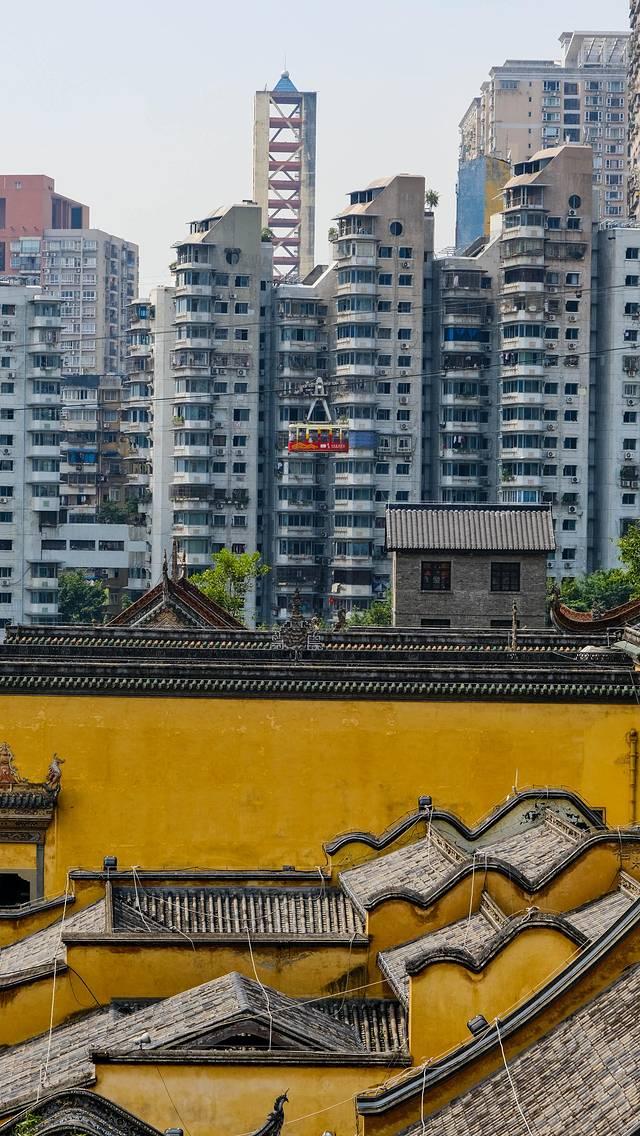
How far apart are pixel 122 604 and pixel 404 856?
311 ft

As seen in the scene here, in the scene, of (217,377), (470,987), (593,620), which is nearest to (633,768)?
(593,620)

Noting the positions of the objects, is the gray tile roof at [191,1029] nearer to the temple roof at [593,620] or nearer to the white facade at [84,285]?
the temple roof at [593,620]

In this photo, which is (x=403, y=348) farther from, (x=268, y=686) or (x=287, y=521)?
(x=268, y=686)

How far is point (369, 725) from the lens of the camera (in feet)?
112

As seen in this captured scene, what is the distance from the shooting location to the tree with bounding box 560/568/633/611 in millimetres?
90319

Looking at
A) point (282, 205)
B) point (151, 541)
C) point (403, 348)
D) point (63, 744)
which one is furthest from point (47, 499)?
point (63, 744)

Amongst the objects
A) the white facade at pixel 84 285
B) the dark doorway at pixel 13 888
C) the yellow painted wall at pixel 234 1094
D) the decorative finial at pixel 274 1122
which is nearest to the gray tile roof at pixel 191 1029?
the yellow painted wall at pixel 234 1094

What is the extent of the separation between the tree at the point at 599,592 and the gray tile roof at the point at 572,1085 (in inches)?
2888

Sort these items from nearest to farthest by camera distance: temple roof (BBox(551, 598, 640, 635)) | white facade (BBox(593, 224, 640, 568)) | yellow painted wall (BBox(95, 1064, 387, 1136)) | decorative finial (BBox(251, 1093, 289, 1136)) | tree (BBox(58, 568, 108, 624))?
decorative finial (BBox(251, 1093, 289, 1136)), yellow painted wall (BBox(95, 1064, 387, 1136)), temple roof (BBox(551, 598, 640, 635)), white facade (BBox(593, 224, 640, 568)), tree (BBox(58, 568, 108, 624))

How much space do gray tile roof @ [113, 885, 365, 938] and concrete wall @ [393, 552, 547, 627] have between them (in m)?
24.2

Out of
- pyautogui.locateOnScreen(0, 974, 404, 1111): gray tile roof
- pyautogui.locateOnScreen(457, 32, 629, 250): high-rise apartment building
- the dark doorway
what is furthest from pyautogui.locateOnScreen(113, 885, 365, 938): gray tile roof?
pyautogui.locateOnScreen(457, 32, 629, 250): high-rise apartment building

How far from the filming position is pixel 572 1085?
1553 centimetres

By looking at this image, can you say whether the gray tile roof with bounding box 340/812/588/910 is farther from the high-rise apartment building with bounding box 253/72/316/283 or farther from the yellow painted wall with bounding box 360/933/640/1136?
the high-rise apartment building with bounding box 253/72/316/283

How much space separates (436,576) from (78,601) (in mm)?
63240
